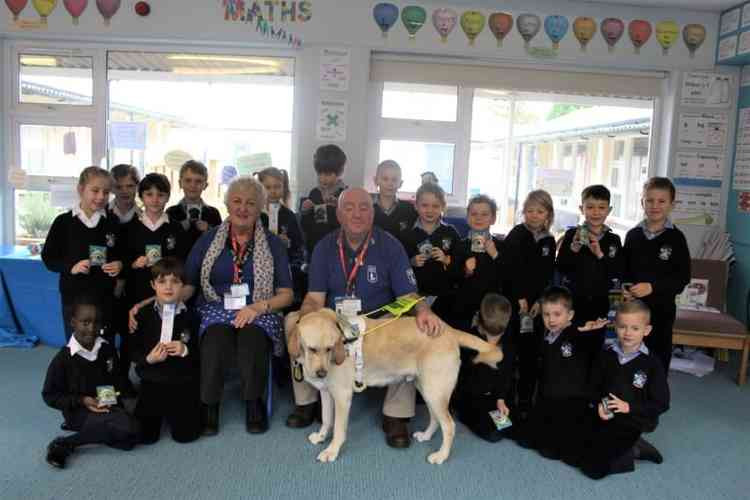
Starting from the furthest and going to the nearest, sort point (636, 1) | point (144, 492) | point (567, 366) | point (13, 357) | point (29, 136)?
point (29, 136) < point (636, 1) < point (13, 357) < point (567, 366) < point (144, 492)

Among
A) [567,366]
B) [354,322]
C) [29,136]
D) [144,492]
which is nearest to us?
[144,492]

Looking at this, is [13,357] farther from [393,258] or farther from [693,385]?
[693,385]

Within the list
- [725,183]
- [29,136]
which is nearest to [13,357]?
[29,136]

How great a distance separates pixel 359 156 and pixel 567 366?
2560 millimetres

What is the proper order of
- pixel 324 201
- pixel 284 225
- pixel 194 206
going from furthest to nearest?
pixel 324 201 < pixel 284 225 < pixel 194 206

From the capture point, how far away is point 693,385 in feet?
13.9

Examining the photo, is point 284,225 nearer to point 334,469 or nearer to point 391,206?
point 391,206

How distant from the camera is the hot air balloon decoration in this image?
486 centimetres

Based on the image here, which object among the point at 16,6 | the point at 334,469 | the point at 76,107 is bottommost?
the point at 334,469

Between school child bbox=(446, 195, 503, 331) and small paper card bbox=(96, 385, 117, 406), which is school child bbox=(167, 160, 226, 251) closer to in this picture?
small paper card bbox=(96, 385, 117, 406)

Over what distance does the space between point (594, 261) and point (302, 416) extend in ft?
6.10

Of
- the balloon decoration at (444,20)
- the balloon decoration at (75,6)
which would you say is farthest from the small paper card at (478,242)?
the balloon decoration at (75,6)

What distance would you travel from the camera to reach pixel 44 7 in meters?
4.81

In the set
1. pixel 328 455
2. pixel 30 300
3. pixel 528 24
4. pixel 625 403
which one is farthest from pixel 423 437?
pixel 528 24
